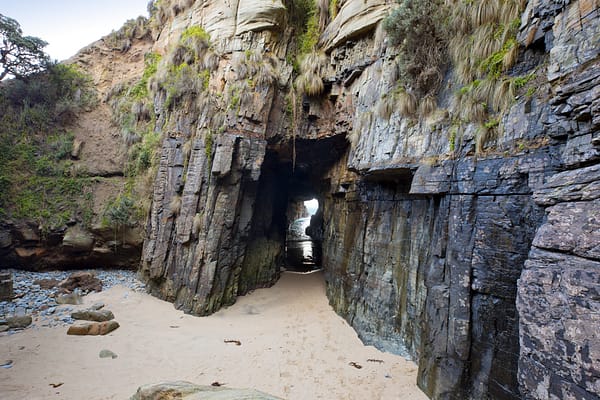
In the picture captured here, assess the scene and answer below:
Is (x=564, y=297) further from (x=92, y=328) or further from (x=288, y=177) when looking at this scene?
(x=288, y=177)

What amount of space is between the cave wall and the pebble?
141 centimetres

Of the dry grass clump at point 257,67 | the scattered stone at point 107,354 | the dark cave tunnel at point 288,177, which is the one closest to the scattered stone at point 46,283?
the scattered stone at point 107,354

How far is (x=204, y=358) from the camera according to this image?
6.34 metres

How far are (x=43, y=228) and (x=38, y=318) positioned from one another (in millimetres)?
4796

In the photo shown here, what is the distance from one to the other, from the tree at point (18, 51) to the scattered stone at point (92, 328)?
538 inches

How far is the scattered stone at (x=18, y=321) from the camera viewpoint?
22.5 feet

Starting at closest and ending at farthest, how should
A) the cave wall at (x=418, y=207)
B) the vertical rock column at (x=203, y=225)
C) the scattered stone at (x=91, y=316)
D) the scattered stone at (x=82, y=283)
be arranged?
1. the cave wall at (x=418, y=207)
2. the scattered stone at (x=91, y=316)
3. the vertical rock column at (x=203, y=225)
4. the scattered stone at (x=82, y=283)

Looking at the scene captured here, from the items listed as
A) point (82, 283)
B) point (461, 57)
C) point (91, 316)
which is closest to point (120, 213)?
point (82, 283)

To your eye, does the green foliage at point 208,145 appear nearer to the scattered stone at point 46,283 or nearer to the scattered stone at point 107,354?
the scattered stone at point 107,354

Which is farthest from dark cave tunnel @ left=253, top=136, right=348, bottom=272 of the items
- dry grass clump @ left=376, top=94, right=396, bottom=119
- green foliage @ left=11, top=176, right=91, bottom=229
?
green foliage @ left=11, top=176, right=91, bottom=229

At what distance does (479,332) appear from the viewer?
4.29 meters

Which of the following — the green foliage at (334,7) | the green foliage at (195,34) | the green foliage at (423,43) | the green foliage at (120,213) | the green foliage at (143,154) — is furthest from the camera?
the green foliage at (143,154)

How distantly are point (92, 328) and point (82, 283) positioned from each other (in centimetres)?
388

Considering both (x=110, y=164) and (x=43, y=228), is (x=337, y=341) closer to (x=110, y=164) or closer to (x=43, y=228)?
(x=43, y=228)
